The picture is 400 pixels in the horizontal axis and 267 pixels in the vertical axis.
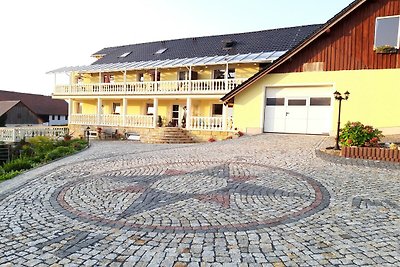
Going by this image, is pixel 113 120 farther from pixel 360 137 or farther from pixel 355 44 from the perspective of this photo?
pixel 360 137

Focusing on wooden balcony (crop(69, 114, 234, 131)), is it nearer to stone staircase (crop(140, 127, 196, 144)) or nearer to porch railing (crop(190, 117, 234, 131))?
porch railing (crop(190, 117, 234, 131))

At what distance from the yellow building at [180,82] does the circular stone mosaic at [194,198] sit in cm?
1067

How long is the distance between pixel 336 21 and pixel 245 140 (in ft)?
25.2

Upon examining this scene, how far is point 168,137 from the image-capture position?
65.6 feet

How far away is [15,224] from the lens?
5023 millimetres

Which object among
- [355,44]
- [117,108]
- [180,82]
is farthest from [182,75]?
[355,44]

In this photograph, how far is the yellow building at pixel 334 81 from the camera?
45.8 ft

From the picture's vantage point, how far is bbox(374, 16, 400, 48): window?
1375cm

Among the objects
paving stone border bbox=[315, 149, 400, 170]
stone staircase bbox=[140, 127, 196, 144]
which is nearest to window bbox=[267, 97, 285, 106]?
stone staircase bbox=[140, 127, 196, 144]

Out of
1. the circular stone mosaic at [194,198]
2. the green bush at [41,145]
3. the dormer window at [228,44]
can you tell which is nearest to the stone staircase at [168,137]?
the green bush at [41,145]

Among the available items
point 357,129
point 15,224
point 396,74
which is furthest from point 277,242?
point 396,74

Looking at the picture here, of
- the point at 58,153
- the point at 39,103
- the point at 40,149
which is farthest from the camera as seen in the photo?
the point at 39,103

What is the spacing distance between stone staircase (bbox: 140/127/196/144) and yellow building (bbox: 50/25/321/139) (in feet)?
2.49

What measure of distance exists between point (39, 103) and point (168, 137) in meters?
47.1
